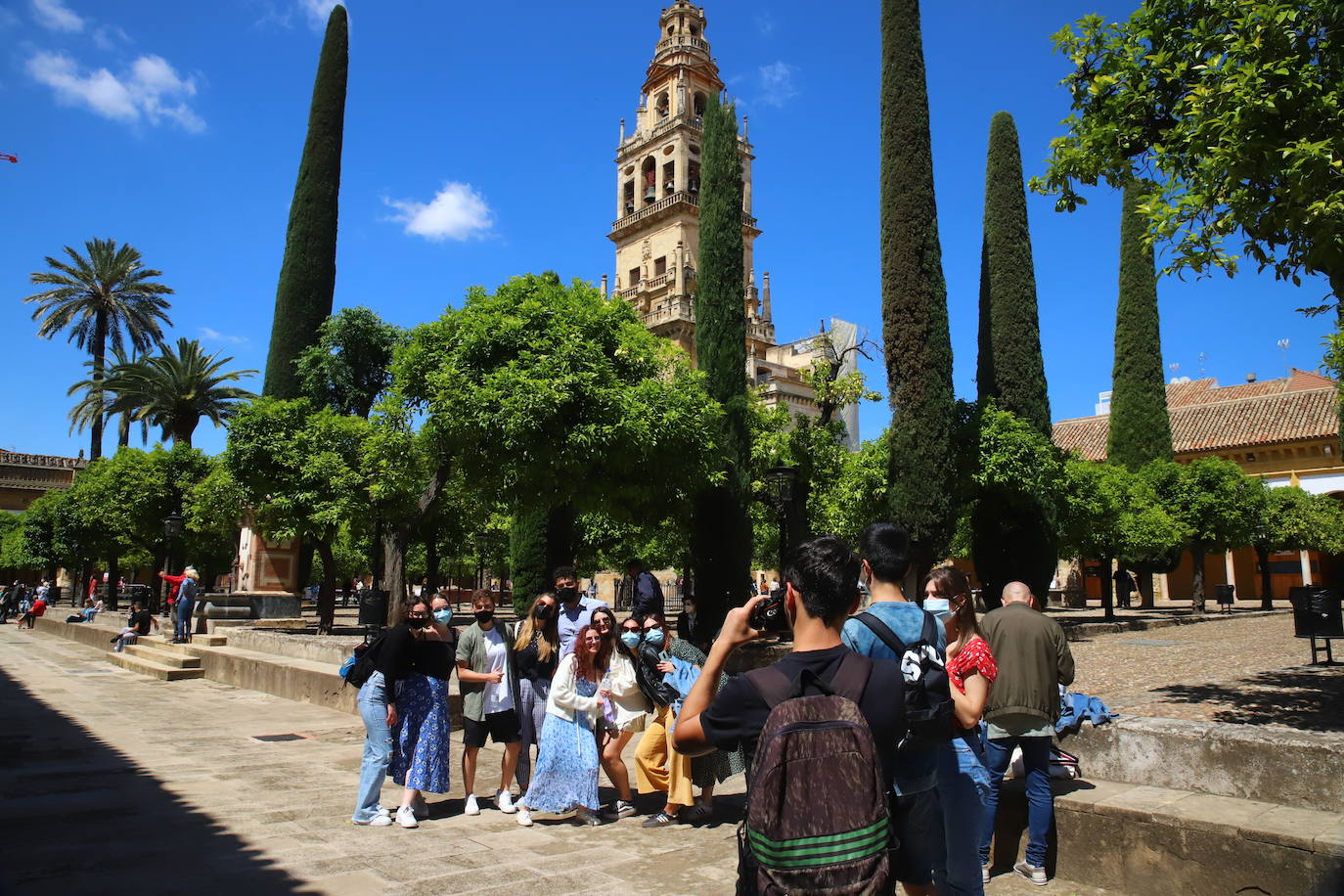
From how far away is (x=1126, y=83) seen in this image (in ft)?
28.9

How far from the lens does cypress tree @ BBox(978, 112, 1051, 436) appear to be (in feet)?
77.5

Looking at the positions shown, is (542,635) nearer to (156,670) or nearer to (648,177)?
(156,670)

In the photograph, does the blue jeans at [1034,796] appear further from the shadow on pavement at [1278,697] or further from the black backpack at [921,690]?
the shadow on pavement at [1278,697]

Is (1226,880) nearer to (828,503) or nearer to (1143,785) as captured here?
(1143,785)

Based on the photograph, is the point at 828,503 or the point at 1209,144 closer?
the point at 1209,144

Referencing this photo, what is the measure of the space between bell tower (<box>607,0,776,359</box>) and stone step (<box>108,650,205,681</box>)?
33.2 meters

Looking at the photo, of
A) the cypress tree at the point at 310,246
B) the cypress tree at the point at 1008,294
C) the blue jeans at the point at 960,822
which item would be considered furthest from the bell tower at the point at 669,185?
the blue jeans at the point at 960,822

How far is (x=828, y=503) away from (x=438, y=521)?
37.6 feet

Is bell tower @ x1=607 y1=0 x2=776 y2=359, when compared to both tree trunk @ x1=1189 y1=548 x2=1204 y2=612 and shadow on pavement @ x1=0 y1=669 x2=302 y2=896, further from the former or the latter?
shadow on pavement @ x1=0 y1=669 x2=302 y2=896

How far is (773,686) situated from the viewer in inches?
96.9

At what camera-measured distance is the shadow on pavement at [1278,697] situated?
23.7 ft

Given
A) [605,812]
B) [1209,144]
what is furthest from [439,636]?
[1209,144]

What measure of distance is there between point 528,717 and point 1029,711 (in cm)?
394

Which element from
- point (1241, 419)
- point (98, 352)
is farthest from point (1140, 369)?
point (98, 352)
